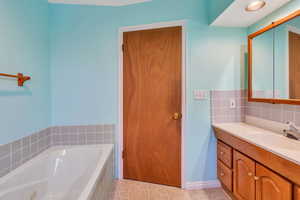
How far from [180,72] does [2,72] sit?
1697 mm

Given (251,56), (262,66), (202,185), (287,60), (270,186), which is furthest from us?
(202,185)

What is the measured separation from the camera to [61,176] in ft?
5.23

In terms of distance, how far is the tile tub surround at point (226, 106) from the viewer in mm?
1836

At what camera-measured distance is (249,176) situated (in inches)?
50.6

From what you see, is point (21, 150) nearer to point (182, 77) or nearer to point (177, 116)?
point (177, 116)

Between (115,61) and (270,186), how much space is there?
1921 millimetres

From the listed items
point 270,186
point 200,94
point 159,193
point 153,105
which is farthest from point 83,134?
point 270,186

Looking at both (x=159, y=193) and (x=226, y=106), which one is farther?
(x=226, y=106)

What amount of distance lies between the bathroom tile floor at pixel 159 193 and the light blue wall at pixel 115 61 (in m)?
0.17

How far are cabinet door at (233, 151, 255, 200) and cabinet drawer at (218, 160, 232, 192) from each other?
0.07 meters

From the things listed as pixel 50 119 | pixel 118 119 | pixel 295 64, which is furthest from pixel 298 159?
pixel 50 119

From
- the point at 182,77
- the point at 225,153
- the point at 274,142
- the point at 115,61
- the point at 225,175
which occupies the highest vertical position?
the point at 115,61

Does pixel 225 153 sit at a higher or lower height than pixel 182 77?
lower

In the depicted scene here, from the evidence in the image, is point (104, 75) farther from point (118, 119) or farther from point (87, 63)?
point (118, 119)
